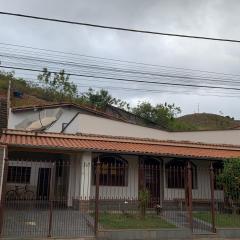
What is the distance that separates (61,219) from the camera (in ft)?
47.0

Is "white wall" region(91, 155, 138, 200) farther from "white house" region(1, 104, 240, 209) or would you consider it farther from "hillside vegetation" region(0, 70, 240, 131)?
"hillside vegetation" region(0, 70, 240, 131)

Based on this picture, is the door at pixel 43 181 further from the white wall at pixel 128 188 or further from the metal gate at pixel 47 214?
the white wall at pixel 128 188

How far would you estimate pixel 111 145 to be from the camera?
19.3 meters

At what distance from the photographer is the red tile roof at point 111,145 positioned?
17.4 metres

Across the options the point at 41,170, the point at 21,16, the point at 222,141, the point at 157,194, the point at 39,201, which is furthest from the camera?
the point at 222,141

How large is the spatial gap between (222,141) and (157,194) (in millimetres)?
8781

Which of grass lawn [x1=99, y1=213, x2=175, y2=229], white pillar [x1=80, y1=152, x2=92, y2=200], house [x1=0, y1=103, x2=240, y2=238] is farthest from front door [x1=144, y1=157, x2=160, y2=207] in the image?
grass lawn [x1=99, y1=213, x2=175, y2=229]

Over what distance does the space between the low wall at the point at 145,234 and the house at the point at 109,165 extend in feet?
9.96

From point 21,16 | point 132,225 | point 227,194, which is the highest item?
point 21,16

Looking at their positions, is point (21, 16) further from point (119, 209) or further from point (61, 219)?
point (119, 209)

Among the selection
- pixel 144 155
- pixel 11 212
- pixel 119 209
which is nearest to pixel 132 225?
pixel 119 209

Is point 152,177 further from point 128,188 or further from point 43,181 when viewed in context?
point 43,181

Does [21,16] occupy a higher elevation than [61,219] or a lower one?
higher

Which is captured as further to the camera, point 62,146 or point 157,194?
point 157,194
